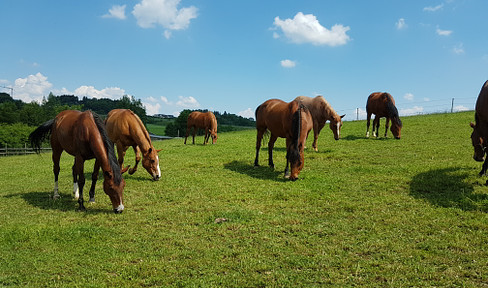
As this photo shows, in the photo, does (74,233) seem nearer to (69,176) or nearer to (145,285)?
(145,285)

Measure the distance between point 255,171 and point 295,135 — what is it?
2327mm

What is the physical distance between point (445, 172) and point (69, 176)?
12.5 meters

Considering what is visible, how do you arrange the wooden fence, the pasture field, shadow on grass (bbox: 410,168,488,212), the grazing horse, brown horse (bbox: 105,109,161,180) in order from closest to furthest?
the pasture field < shadow on grass (bbox: 410,168,488,212) < the grazing horse < brown horse (bbox: 105,109,161,180) < the wooden fence

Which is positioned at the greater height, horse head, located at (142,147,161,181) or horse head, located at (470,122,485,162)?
horse head, located at (470,122,485,162)

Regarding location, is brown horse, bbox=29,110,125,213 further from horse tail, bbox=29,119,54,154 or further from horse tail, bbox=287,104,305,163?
horse tail, bbox=287,104,305,163

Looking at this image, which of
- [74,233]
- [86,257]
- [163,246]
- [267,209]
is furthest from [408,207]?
[74,233]

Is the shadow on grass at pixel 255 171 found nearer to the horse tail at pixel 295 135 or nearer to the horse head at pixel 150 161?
the horse tail at pixel 295 135

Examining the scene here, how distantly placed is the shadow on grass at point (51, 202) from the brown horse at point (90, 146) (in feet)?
0.76

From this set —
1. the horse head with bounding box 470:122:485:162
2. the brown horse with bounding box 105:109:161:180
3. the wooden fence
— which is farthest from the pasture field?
the wooden fence

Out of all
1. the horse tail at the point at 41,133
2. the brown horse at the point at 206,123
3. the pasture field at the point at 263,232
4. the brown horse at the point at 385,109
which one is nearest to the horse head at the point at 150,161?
the pasture field at the point at 263,232

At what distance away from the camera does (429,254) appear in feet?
13.3

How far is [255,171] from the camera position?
→ 10.3 meters

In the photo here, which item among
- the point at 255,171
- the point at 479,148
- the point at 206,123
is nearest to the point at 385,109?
the point at 479,148

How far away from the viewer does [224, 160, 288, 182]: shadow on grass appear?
931 cm
